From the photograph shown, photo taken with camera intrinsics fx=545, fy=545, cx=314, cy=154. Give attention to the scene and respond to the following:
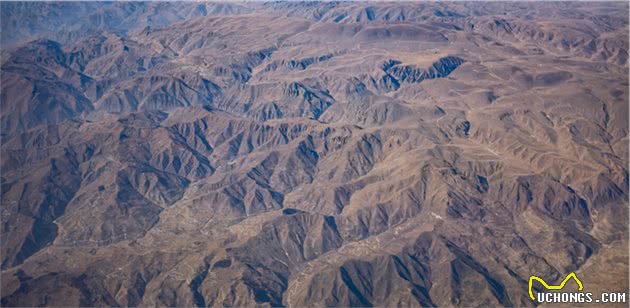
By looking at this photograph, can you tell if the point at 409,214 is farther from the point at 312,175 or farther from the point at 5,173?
the point at 5,173

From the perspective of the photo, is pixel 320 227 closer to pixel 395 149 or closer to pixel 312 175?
pixel 312 175

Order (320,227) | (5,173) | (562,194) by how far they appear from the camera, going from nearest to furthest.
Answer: (320,227) → (562,194) → (5,173)

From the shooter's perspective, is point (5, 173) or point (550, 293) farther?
point (5, 173)

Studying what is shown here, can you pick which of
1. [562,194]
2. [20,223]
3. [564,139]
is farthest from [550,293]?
[20,223]

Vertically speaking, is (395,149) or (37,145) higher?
(37,145)

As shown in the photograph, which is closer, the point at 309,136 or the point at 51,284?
the point at 51,284

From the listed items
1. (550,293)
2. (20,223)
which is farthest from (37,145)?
(550,293)

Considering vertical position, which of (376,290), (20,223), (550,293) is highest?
(20,223)

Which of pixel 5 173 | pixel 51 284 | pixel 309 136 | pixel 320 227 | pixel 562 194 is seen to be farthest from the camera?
pixel 309 136

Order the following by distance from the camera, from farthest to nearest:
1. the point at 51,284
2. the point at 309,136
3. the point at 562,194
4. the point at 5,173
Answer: the point at 309,136, the point at 5,173, the point at 562,194, the point at 51,284
